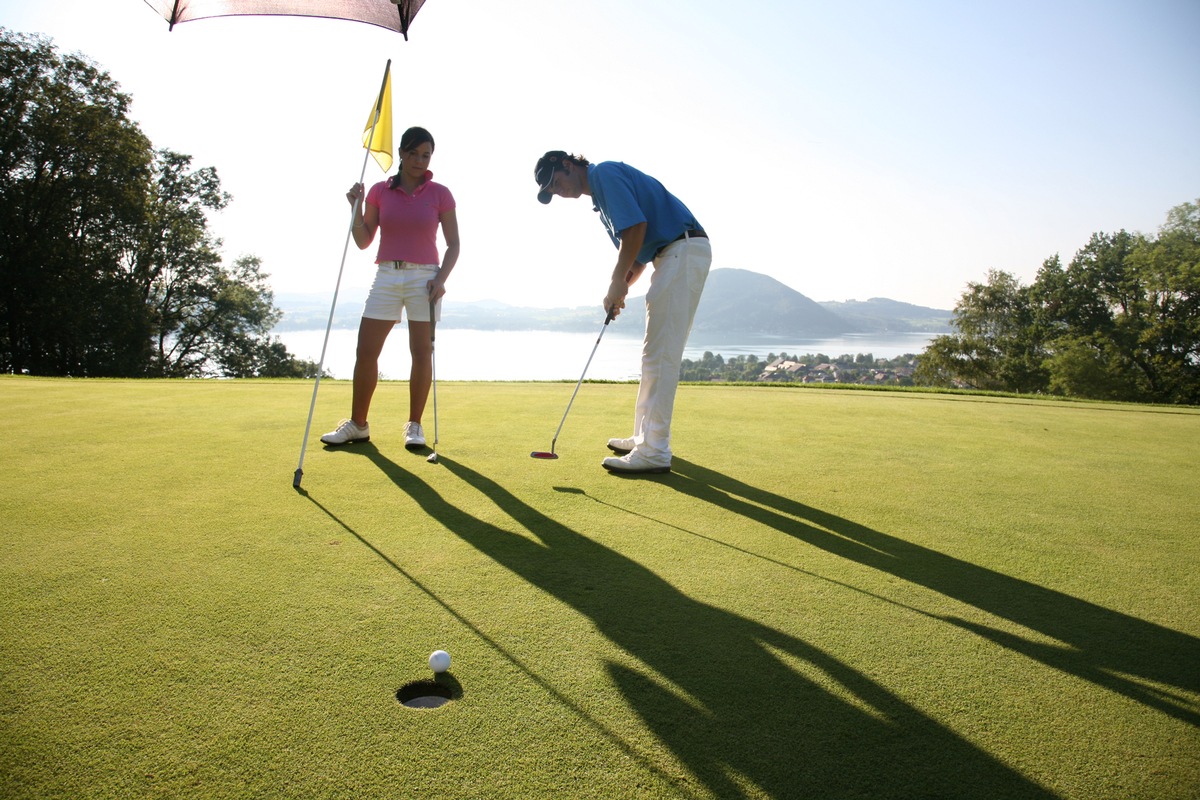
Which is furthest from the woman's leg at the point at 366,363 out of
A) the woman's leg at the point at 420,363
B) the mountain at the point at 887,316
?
the mountain at the point at 887,316

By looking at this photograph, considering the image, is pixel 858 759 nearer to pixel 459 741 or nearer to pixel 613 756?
pixel 613 756

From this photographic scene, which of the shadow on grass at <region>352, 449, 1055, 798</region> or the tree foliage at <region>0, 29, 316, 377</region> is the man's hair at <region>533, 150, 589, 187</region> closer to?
the shadow on grass at <region>352, 449, 1055, 798</region>

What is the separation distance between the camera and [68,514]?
2910 millimetres

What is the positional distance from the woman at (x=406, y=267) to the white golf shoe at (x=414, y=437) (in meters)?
0.01

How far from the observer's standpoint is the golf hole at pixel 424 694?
1682mm

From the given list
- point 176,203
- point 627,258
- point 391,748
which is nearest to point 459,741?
point 391,748

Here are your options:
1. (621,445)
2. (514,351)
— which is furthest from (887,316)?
(621,445)

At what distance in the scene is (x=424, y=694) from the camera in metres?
1.72

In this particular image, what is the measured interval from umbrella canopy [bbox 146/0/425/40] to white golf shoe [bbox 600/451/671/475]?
3.58m

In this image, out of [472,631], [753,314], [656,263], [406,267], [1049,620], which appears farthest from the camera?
[753,314]

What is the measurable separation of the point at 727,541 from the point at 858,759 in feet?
4.67

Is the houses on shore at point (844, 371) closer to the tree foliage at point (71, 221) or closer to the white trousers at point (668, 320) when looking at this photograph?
the white trousers at point (668, 320)

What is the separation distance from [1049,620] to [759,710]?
1.23 m

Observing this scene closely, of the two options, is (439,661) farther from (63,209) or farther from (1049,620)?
(63,209)
